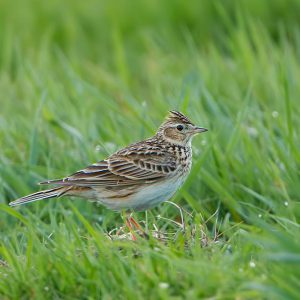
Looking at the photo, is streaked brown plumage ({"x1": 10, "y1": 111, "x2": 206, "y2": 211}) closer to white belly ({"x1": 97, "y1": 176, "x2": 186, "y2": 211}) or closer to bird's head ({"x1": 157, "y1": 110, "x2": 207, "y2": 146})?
white belly ({"x1": 97, "y1": 176, "x2": 186, "y2": 211})

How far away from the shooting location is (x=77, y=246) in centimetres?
509

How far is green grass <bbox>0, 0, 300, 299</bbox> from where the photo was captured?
4.51 m

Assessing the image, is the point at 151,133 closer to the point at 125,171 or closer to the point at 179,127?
the point at 179,127

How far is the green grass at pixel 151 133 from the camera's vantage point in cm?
451

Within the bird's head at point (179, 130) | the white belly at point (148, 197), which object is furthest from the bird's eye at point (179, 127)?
the white belly at point (148, 197)

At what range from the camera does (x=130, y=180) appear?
19.9 ft

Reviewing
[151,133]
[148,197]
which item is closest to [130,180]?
[148,197]

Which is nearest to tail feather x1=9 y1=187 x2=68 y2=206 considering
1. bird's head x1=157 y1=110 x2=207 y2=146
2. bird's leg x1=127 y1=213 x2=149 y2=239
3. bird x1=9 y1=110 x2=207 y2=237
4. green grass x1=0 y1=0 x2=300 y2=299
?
bird x1=9 y1=110 x2=207 y2=237

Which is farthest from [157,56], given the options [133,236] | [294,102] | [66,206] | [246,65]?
[133,236]

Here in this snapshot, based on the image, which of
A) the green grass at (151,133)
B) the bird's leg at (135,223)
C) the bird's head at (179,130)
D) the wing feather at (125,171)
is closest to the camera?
the green grass at (151,133)

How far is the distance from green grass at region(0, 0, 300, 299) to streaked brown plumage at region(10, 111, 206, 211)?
222 mm

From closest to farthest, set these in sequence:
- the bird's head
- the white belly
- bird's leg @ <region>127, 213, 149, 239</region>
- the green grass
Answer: the green grass → bird's leg @ <region>127, 213, 149, 239</region> → the white belly → the bird's head

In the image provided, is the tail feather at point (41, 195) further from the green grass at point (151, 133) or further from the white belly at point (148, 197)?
the white belly at point (148, 197)

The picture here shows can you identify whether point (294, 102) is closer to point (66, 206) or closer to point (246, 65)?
point (246, 65)
